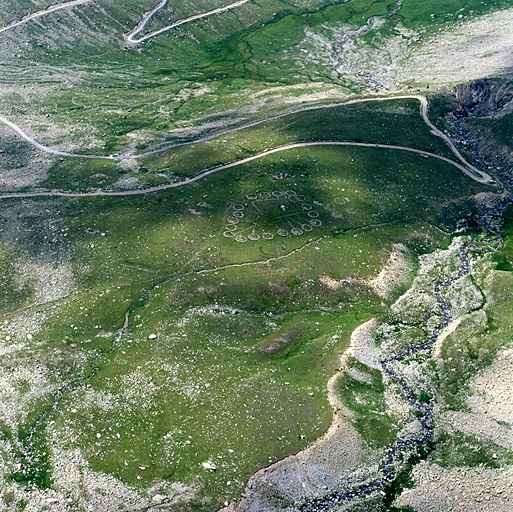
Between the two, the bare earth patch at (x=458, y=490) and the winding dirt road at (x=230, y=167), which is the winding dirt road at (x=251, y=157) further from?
the bare earth patch at (x=458, y=490)

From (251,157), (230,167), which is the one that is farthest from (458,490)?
(251,157)

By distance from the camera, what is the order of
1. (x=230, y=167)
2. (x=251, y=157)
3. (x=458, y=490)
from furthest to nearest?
(x=251, y=157) → (x=230, y=167) → (x=458, y=490)

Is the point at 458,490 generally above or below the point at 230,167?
below

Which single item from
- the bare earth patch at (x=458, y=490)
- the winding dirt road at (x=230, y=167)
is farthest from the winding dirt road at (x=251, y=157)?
the bare earth patch at (x=458, y=490)

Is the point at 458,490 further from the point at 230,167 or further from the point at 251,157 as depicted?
the point at 251,157

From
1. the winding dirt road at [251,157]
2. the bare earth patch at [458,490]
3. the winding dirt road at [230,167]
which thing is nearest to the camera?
the bare earth patch at [458,490]

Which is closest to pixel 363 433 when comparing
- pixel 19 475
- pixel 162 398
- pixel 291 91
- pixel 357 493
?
pixel 357 493

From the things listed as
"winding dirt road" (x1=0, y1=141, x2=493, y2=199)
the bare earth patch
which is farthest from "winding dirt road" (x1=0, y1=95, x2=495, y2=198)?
the bare earth patch

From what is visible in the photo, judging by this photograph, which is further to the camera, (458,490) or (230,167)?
(230,167)

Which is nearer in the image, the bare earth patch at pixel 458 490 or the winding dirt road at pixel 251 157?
the bare earth patch at pixel 458 490

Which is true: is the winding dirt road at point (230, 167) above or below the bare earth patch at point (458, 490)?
above

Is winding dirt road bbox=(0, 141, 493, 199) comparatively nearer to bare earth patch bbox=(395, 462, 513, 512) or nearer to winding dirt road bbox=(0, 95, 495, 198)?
winding dirt road bbox=(0, 95, 495, 198)

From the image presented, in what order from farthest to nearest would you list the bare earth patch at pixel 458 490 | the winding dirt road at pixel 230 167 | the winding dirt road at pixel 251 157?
the winding dirt road at pixel 251 157, the winding dirt road at pixel 230 167, the bare earth patch at pixel 458 490
